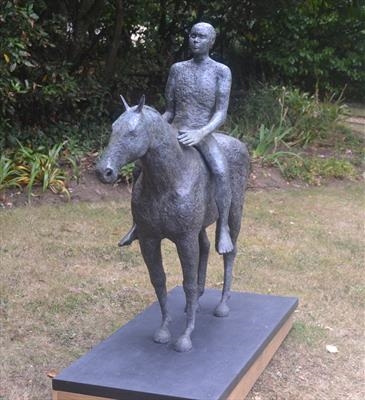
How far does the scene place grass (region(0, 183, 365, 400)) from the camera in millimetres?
4805

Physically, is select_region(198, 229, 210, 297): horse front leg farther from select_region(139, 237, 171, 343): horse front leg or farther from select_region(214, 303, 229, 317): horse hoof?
select_region(139, 237, 171, 343): horse front leg

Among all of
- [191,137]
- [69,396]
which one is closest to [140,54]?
[191,137]

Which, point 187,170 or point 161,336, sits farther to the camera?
point 161,336

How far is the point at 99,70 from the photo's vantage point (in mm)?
11281

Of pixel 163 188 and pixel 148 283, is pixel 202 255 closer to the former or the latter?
pixel 163 188

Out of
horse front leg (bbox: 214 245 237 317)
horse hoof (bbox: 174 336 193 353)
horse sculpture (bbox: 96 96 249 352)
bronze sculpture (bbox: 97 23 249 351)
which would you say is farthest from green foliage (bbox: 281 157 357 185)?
horse hoof (bbox: 174 336 193 353)

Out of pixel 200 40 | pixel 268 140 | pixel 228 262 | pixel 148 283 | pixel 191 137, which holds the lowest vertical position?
pixel 148 283

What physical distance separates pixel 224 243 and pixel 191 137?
0.70 meters

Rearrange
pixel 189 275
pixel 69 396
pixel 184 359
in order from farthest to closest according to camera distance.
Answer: pixel 189 275 → pixel 184 359 → pixel 69 396

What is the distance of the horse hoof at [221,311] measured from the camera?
4910 millimetres

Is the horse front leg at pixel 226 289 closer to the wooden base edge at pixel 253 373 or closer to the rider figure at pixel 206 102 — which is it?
the wooden base edge at pixel 253 373

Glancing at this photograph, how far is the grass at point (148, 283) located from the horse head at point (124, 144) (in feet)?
5.40

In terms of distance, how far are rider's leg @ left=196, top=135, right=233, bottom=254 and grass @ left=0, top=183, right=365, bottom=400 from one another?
0.95 m

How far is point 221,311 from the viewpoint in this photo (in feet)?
16.1
